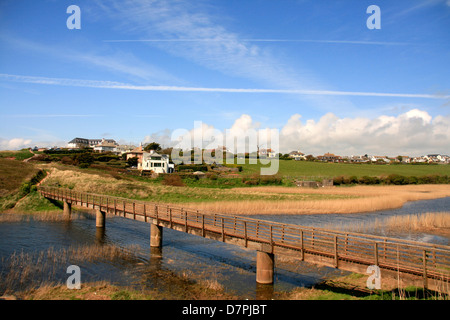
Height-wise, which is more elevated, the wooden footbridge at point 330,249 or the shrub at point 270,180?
the wooden footbridge at point 330,249

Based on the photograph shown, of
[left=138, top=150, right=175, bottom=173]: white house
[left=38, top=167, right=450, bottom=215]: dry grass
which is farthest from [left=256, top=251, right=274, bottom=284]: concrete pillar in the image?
[left=138, top=150, right=175, bottom=173]: white house

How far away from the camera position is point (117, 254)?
2155 cm

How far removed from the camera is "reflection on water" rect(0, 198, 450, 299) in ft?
53.9

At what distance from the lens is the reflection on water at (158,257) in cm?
1642

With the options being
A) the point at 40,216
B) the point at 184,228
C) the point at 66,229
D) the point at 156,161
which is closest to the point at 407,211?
the point at 184,228

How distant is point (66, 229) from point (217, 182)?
38.4 m

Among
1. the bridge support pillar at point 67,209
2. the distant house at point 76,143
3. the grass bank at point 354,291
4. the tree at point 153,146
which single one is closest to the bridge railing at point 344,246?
the grass bank at point 354,291

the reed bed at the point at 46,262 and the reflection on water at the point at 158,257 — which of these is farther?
the reflection on water at the point at 158,257

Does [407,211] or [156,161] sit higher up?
[156,161]

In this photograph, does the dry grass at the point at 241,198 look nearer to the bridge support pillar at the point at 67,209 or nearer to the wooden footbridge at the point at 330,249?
the bridge support pillar at the point at 67,209
